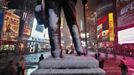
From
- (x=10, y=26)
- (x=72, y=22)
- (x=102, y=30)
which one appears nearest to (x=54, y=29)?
(x=72, y=22)

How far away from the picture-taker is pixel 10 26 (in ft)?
38.3

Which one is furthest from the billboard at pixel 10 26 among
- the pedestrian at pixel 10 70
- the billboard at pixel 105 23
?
the pedestrian at pixel 10 70

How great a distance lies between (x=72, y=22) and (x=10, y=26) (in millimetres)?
10320

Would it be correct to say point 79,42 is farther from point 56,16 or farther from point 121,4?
point 121,4

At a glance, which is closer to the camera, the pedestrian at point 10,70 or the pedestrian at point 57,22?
the pedestrian at point 57,22

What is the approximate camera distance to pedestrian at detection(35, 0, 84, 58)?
5.17 feet

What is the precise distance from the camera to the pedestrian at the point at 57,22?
1575 mm

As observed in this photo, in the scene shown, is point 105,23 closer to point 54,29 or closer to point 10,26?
point 10,26

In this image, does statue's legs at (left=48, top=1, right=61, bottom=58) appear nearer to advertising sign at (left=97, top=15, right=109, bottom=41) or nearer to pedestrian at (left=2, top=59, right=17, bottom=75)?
pedestrian at (left=2, top=59, right=17, bottom=75)

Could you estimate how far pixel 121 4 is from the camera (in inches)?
459

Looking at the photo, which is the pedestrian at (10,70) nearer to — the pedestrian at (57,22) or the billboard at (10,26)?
the pedestrian at (57,22)

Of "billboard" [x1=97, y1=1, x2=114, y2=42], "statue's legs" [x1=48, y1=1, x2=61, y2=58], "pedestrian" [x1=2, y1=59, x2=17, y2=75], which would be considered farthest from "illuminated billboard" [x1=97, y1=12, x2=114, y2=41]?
"statue's legs" [x1=48, y1=1, x2=61, y2=58]

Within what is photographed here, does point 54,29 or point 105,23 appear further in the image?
point 105,23

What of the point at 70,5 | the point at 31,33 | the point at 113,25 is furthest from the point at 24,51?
the point at 70,5
